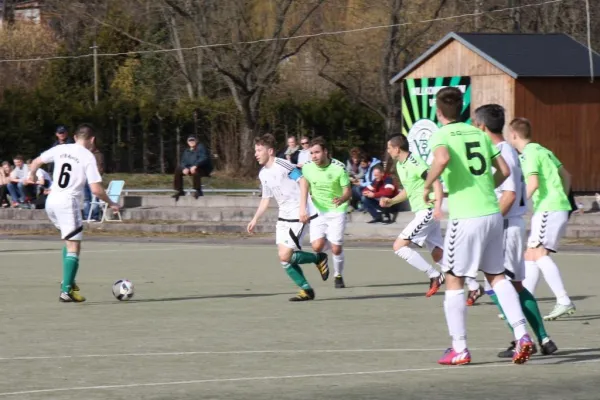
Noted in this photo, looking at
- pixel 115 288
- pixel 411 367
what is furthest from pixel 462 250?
pixel 115 288

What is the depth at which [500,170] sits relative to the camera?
956cm

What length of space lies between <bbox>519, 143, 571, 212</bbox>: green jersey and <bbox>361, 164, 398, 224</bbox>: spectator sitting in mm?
14239

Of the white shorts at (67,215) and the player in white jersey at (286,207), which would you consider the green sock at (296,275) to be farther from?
the white shorts at (67,215)

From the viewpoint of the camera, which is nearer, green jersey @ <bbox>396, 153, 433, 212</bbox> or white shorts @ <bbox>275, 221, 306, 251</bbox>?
white shorts @ <bbox>275, 221, 306, 251</bbox>

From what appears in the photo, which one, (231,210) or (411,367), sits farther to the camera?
(231,210)

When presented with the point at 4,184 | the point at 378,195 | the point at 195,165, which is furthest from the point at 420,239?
the point at 4,184

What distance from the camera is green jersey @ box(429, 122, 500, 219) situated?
9.20m

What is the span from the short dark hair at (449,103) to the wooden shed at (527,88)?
19.7 meters

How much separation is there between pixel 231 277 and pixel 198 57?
2699cm

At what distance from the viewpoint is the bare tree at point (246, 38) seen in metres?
41.4

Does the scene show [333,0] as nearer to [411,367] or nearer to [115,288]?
[115,288]

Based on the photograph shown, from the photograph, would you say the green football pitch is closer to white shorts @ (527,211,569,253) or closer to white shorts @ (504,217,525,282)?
white shorts @ (504,217,525,282)

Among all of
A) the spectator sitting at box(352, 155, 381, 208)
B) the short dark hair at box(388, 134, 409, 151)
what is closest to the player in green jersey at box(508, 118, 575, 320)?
the short dark hair at box(388, 134, 409, 151)

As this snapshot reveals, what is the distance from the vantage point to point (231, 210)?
29750mm
